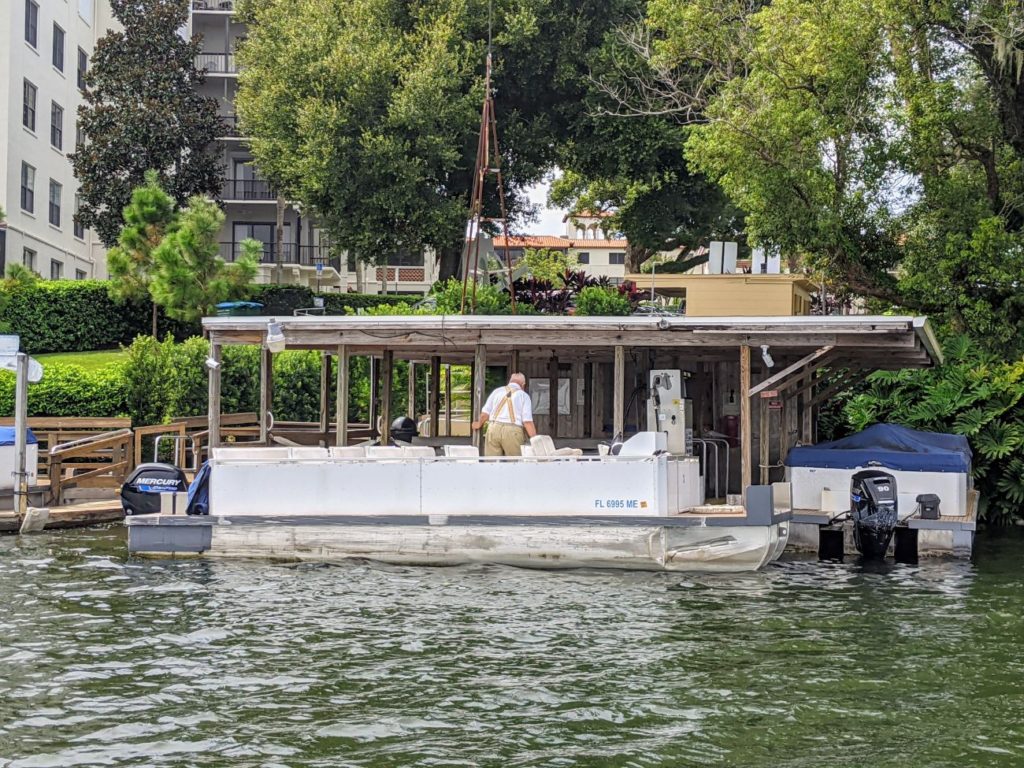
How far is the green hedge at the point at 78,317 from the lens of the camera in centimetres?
3966

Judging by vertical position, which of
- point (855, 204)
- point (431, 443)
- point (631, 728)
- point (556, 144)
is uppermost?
point (556, 144)

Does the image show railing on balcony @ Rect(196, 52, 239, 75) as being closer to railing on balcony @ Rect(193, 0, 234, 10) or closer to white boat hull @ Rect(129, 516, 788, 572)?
railing on balcony @ Rect(193, 0, 234, 10)

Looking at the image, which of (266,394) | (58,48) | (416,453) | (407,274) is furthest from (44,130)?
(416,453)

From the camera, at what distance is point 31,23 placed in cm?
4309

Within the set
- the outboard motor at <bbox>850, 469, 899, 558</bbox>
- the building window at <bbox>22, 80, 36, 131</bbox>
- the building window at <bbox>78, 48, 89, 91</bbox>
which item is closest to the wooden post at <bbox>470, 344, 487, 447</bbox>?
the outboard motor at <bbox>850, 469, 899, 558</bbox>

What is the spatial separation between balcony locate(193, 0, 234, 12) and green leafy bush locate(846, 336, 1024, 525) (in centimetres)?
4448

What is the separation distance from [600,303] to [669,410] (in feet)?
22.4

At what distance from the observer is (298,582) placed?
15992 mm

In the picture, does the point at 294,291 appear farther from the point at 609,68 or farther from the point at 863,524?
the point at 863,524

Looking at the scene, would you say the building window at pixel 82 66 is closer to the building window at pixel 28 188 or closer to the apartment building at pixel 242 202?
the building window at pixel 28 188

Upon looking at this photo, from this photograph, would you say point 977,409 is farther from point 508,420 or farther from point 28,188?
point 28,188

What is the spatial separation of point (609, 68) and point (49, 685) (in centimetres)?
3126

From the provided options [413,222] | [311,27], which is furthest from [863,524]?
[311,27]

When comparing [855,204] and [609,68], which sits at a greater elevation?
[609,68]
